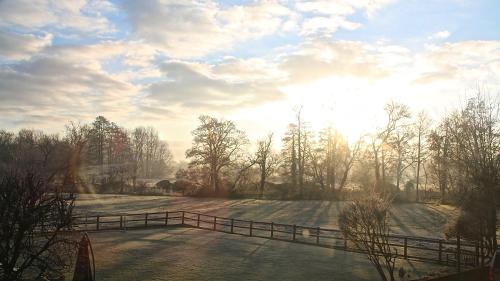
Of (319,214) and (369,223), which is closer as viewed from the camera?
(369,223)

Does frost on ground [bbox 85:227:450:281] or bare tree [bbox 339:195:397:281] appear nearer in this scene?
bare tree [bbox 339:195:397:281]

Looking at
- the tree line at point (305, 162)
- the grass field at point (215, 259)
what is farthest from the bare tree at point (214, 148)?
the grass field at point (215, 259)

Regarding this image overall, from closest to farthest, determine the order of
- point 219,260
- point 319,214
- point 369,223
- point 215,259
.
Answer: point 369,223
point 219,260
point 215,259
point 319,214

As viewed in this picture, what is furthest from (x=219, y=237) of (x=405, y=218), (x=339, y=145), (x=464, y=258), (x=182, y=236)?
(x=339, y=145)

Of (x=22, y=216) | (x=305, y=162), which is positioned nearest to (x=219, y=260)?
(x=22, y=216)

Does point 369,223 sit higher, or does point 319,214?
point 369,223

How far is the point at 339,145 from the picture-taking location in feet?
215

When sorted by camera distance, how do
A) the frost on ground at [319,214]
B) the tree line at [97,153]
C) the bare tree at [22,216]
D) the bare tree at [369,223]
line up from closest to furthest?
the bare tree at [22,216] → the bare tree at [369,223] → the frost on ground at [319,214] → the tree line at [97,153]

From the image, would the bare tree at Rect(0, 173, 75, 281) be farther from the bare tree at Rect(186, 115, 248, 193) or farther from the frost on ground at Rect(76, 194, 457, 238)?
the bare tree at Rect(186, 115, 248, 193)

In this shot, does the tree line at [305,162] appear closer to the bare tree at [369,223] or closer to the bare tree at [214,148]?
the bare tree at [214,148]

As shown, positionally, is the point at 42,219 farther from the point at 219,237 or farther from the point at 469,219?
the point at 219,237

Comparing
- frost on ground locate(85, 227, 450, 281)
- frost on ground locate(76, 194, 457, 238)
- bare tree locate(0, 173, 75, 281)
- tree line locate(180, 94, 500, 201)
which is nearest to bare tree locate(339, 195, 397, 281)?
frost on ground locate(85, 227, 450, 281)

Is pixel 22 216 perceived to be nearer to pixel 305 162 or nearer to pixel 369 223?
pixel 369 223

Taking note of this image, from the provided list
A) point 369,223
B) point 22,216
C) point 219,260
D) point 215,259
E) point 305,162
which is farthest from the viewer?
point 305,162
